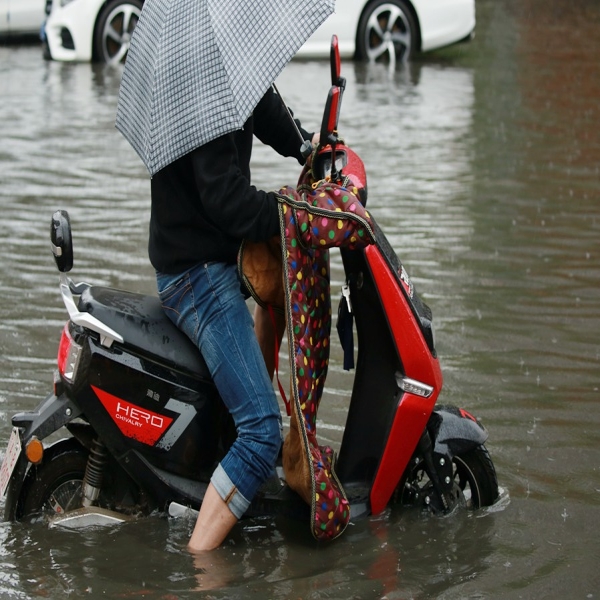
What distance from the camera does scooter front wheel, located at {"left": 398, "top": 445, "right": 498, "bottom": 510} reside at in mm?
4016

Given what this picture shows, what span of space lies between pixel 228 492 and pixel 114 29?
36.0 ft

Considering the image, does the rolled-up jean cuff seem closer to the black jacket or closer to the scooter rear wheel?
the scooter rear wheel

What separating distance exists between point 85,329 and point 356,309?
0.86m

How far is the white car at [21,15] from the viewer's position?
1532 centimetres

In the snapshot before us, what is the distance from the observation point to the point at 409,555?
383 cm

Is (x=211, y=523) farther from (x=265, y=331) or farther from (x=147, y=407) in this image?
(x=265, y=331)

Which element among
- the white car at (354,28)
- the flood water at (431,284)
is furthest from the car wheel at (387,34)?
the flood water at (431,284)

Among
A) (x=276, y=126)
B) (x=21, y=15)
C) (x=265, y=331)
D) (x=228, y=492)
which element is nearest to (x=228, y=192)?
(x=276, y=126)

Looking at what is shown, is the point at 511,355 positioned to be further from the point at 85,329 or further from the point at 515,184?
the point at 515,184

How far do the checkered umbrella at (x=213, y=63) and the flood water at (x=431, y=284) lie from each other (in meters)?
1.30

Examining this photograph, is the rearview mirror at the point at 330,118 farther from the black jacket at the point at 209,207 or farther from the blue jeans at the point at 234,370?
the blue jeans at the point at 234,370

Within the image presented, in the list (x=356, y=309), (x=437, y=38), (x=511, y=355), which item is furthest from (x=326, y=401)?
(x=437, y=38)

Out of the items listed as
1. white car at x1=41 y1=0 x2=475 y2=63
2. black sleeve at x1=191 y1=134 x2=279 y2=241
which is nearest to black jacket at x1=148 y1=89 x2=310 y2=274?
black sleeve at x1=191 y1=134 x2=279 y2=241

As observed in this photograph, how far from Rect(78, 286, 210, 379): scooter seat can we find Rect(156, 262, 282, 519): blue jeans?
0.33 feet
